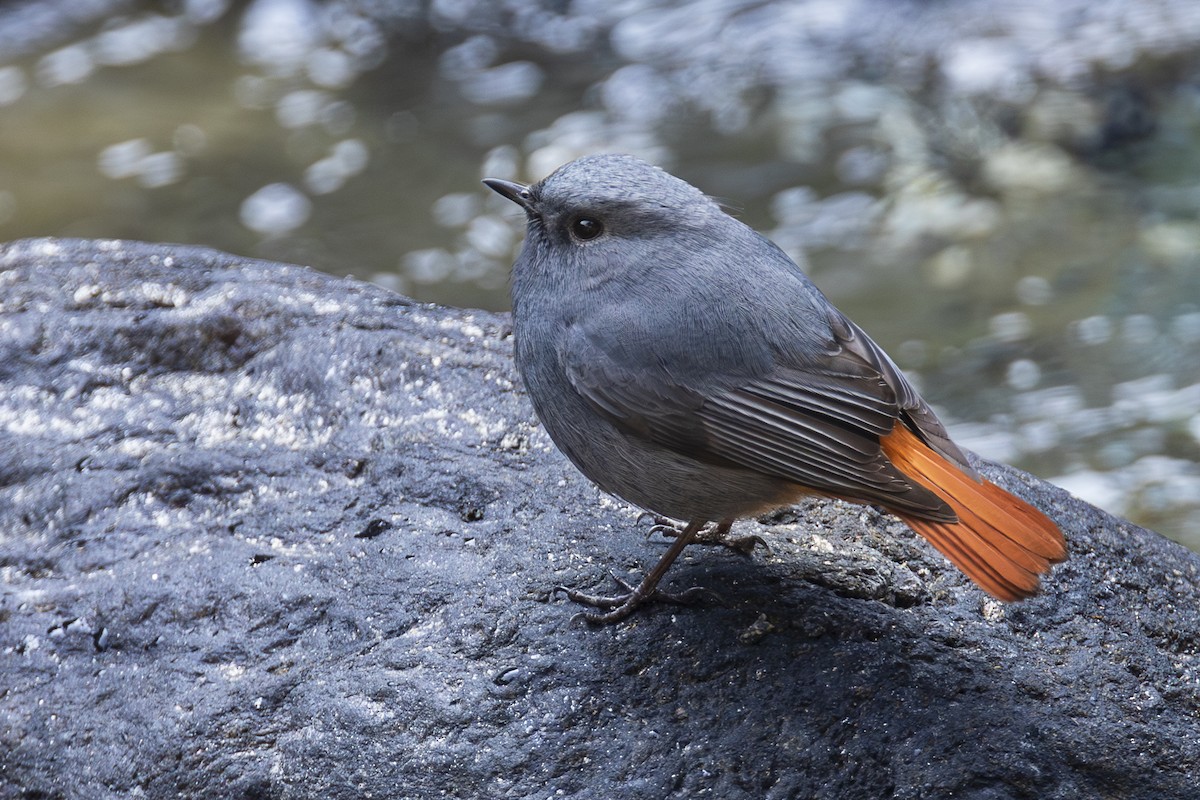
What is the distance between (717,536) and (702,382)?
0.65m

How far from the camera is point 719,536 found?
3738 mm

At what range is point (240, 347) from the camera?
167 inches

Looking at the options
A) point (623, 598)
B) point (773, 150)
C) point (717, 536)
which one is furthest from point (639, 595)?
point (773, 150)

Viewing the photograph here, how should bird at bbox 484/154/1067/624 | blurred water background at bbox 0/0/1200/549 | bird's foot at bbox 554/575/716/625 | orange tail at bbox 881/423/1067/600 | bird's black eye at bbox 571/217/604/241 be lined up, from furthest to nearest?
blurred water background at bbox 0/0/1200/549 → bird's black eye at bbox 571/217/604/241 → bird's foot at bbox 554/575/716/625 → bird at bbox 484/154/1067/624 → orange tail at bbox 881/423/1067/600

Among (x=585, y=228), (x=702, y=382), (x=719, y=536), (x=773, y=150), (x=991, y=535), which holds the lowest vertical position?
(x=773, y=150)

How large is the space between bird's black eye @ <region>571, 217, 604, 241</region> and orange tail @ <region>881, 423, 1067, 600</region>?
1026mm

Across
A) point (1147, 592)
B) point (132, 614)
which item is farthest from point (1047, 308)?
point (132, 614)

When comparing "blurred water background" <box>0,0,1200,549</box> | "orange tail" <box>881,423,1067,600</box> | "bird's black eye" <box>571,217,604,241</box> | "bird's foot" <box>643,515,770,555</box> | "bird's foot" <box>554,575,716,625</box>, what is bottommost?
"blurred water background" <box>0,0,1200,549</box>

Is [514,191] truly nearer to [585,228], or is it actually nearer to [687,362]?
[585,228]

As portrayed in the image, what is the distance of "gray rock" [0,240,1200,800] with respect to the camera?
3.03 meters

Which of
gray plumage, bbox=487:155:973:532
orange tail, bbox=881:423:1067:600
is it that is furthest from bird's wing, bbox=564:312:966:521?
orange tail, bbox=881:423:1067:600

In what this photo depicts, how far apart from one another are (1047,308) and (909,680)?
13.7ft

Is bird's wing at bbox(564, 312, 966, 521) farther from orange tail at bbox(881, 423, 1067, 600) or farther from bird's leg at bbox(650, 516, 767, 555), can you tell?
bird's leg at bbox(650, 516, 767, 555)

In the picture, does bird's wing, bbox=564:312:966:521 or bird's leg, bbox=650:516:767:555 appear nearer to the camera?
bird's wing, bbox=564:312:966:521
